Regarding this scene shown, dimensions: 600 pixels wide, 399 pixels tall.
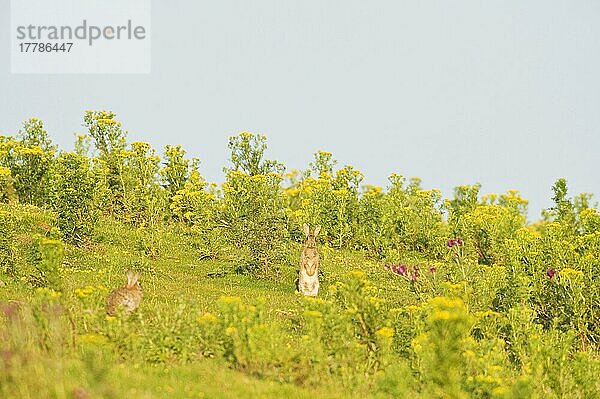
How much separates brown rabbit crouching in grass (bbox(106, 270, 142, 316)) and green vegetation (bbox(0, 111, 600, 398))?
342 millimetres

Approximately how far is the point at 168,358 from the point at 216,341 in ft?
2.04

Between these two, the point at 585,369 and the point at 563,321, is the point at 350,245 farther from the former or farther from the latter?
the point at 585,369

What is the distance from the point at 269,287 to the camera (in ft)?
54.1

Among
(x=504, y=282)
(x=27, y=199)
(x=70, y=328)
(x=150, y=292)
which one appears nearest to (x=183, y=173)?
(x=27, y=199)

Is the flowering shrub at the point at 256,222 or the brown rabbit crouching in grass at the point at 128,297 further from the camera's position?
the flowering shrub at the point at 256,222

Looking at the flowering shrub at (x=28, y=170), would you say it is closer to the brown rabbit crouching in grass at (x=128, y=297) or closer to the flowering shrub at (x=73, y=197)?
the flowering shrub at (x=73, y=197)

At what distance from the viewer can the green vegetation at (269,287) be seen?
8.12m

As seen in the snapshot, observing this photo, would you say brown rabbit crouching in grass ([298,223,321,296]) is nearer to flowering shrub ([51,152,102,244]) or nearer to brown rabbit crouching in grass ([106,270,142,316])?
brown rabbit crouching in grass ([106,270,142,316])

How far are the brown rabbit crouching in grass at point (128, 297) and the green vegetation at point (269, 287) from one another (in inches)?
13.5

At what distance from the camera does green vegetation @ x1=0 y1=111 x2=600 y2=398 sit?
8.12 meters

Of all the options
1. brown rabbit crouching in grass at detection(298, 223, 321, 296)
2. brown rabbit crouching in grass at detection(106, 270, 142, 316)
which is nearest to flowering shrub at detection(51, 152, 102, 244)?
brown rabbit crouching in grass at detection(298, 223, 321, 296)

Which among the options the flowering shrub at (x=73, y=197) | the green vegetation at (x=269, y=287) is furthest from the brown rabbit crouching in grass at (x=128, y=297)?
the flowering shrub at (x=73, y=197)

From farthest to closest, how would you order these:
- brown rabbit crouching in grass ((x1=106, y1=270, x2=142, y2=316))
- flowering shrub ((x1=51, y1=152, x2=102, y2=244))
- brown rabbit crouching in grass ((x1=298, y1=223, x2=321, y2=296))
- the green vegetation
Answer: flowering shrub ((x1=51, y1=152, x2=102, y2=244))
brown rabbit crouching in grass ((x1=298, y1=223, x2=321, y2=296))
brown rabbit crouching in grass ((x1=106, y1=270, x2=142, y2=316))
the green vegetation

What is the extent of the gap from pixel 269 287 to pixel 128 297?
5.03m
